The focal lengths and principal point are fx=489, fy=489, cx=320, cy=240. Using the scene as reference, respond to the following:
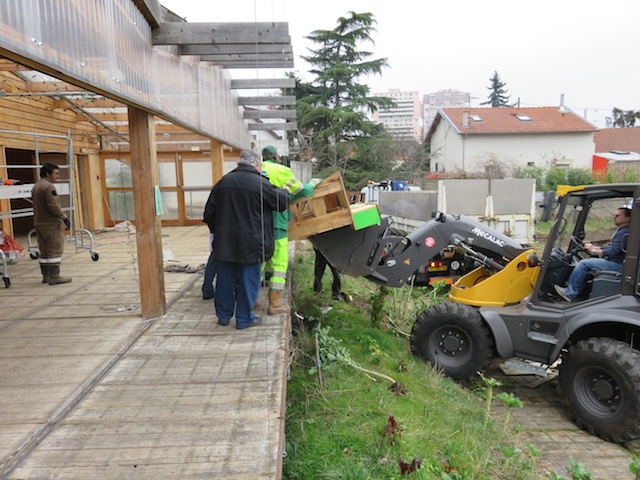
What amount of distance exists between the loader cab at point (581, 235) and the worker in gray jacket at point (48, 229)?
6112 mm

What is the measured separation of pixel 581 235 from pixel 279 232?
3.15 m

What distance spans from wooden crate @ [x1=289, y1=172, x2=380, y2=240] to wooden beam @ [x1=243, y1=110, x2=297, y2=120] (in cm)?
466

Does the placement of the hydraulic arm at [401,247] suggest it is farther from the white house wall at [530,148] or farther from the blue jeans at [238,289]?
the white house wall at [530,148]

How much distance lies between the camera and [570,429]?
4449 mm

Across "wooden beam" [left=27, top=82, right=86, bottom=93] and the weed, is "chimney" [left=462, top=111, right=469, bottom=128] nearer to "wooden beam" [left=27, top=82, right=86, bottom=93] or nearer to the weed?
"wooden beam" [left=27, top=82, right=86, bottom=93]

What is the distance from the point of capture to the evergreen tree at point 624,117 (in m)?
45.0

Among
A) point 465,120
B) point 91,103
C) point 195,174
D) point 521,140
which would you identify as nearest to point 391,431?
point 91,103

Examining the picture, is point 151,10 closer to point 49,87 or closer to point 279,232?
point 279,232

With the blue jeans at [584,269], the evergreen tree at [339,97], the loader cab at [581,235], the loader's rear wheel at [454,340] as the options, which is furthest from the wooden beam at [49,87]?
the evergreen tree at [339,97]

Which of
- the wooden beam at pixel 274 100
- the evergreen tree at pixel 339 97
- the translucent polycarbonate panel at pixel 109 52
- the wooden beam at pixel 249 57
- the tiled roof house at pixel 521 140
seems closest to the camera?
the translucent polycarbonate panel at pixel 109 52

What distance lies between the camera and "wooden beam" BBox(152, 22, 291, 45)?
17.0 feet

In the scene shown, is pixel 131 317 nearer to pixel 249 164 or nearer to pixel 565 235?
pixel 249 164

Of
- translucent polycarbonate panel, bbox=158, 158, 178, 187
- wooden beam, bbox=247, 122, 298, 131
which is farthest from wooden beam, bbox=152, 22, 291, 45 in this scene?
translucent polycarbonate panel, bbox=158, 158, 178, 187

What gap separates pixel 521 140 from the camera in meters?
31.6
